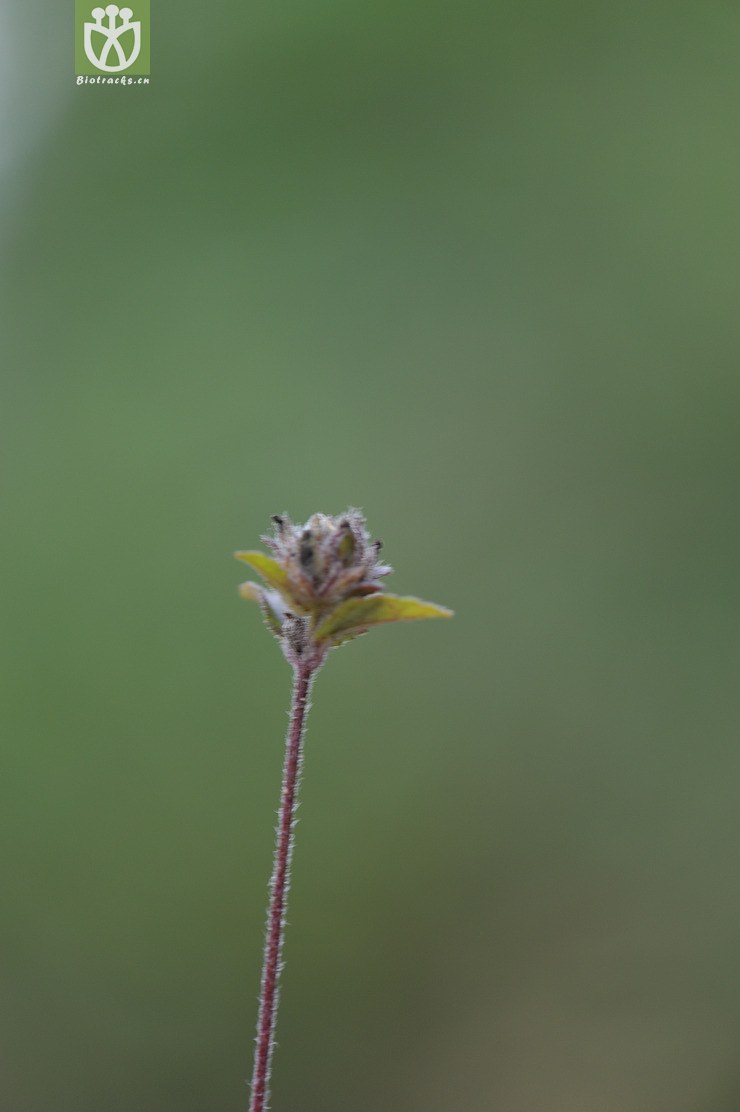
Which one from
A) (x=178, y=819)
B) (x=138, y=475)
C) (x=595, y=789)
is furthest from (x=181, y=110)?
(x=595, y=789)

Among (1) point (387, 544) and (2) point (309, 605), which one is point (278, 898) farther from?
(1) point (387, 544)

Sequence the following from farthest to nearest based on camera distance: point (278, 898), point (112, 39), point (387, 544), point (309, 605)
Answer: point (387, 544) < point (112, 39) < point (309, 605) < point (278, 898)

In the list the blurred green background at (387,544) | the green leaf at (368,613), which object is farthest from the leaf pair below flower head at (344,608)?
the blurred green background at (387,544)

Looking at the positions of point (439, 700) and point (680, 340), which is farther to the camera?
point (680, 340)

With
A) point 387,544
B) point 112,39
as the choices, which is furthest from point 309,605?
point 112,39

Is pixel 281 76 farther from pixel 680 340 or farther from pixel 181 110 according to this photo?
pixel 680 340
